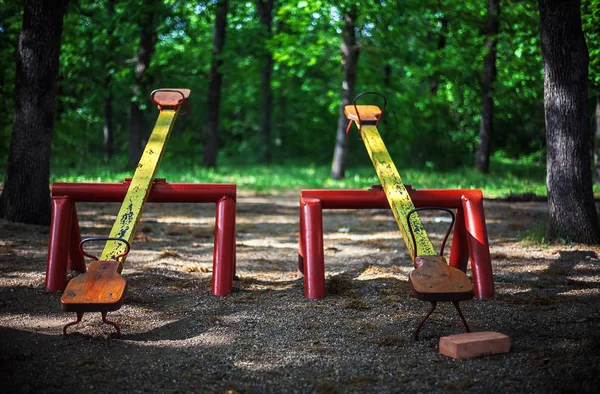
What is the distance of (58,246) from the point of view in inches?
185

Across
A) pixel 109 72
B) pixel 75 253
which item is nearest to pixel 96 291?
pixel 75 253

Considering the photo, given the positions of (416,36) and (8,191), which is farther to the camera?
(416,36)

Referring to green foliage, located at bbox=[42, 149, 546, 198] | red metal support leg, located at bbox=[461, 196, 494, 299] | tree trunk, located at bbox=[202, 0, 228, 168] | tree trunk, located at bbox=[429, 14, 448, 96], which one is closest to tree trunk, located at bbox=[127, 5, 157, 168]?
Answer: green foliage, located at bbox=[42, 149, 546, 198]

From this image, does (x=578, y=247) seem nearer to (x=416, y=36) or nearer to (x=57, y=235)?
(x=57, y=235)

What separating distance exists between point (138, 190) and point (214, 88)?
516 inches

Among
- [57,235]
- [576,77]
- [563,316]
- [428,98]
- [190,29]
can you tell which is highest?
[190,29]

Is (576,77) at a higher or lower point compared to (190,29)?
lower

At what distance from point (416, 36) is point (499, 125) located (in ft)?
20.7

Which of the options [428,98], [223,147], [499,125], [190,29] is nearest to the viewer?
[190,29]

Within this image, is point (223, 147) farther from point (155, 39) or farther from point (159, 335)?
point (159, 335)

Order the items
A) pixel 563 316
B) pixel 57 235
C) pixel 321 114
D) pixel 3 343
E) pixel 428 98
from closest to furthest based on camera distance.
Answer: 1. pixel 3 343
2. pixel 563 316
3. pixel 57 235
4. pixel 428 98
5. pixel 321 114

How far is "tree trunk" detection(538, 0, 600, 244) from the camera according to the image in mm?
6539

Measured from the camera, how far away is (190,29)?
1488 centimetres

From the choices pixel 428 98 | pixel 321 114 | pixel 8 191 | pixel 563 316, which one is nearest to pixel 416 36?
pixel 428 98
